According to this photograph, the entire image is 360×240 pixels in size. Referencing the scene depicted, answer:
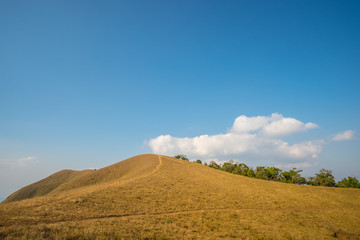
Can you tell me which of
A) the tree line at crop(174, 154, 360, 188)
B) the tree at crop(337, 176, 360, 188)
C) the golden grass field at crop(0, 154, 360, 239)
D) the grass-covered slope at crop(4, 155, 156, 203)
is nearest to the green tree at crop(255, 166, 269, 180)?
the tree line at crop(174, 154, 360, 188)

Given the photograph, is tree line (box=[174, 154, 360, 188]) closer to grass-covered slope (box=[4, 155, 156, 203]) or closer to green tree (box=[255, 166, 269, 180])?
green tree (box=[255, 166, 269, 180])

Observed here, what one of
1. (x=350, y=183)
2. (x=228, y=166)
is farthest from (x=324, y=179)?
(x=228, y=166)

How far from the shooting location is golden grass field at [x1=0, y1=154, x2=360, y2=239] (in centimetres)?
1523

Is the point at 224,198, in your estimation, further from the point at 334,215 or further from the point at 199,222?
the point at 334,215

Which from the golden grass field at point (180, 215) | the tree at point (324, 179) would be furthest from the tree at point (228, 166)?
the golden grass field at point (180, 215)

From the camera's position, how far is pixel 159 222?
19.0 meters

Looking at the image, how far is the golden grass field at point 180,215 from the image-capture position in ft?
50.0

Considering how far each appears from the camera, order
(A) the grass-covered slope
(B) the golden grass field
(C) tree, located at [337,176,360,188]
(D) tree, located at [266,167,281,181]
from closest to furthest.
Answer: (B) the golden grass field → (A) the grass-covered slope → (C) tree, located at [337,176,360,188] → (D) tree, located at [266,167,281,181]

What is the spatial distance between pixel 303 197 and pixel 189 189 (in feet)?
79.6

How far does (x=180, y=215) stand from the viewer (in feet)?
72.1

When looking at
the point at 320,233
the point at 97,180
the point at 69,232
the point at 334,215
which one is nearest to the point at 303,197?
the point at 334,215

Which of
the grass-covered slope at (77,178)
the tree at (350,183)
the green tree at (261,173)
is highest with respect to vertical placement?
the grass-covered slope at (77,178)

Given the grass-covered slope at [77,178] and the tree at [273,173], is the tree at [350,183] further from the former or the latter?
the grass-covered slope at [77,178]

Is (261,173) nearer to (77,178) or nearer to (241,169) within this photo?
(241,169)
